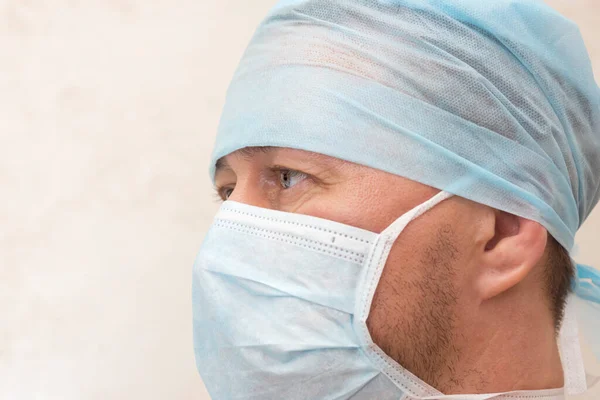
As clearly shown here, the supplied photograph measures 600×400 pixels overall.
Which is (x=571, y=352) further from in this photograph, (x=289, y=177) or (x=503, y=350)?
(x=289, y=177)

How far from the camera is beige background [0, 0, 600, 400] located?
1688 millimetres

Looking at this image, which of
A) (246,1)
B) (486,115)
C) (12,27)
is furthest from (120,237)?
(486,115)

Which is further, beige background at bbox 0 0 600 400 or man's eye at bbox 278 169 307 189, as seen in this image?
beige background at bbox 0 0 600 400

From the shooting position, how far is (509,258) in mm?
1098

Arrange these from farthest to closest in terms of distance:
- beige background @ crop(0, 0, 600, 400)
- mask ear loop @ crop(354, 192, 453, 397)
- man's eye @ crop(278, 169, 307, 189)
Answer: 1. beige background @ crop(0, 0, 600, 400)
2. man's eye @ crop(278, 169, 307, 189)
3. mask ear loop @ crop(354, 192, 453, 397)

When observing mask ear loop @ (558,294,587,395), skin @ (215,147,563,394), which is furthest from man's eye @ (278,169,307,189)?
mask ear loop @ (558,294,587,395)

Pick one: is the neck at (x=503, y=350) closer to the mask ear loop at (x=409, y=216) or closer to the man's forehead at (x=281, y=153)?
the mask ear loop at (x=409, y=216)

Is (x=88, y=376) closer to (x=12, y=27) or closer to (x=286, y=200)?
(x=286, y=200)

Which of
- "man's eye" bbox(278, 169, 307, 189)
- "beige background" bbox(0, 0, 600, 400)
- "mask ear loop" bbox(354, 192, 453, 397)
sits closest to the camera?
"mask ear loop" bbox(354, 192, 453, 397)

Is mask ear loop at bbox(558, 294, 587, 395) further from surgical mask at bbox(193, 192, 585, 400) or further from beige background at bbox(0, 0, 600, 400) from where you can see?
beige background at bbox(0, 0, 600, 400)

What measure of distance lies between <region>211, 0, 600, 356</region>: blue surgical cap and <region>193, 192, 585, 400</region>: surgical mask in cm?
12

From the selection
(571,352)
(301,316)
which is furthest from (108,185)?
(571,352)

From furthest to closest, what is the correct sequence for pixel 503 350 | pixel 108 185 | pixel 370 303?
1. pixel 108 185
2. pixel 503 350
3. pixel 370 303

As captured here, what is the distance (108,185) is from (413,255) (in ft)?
3.51
